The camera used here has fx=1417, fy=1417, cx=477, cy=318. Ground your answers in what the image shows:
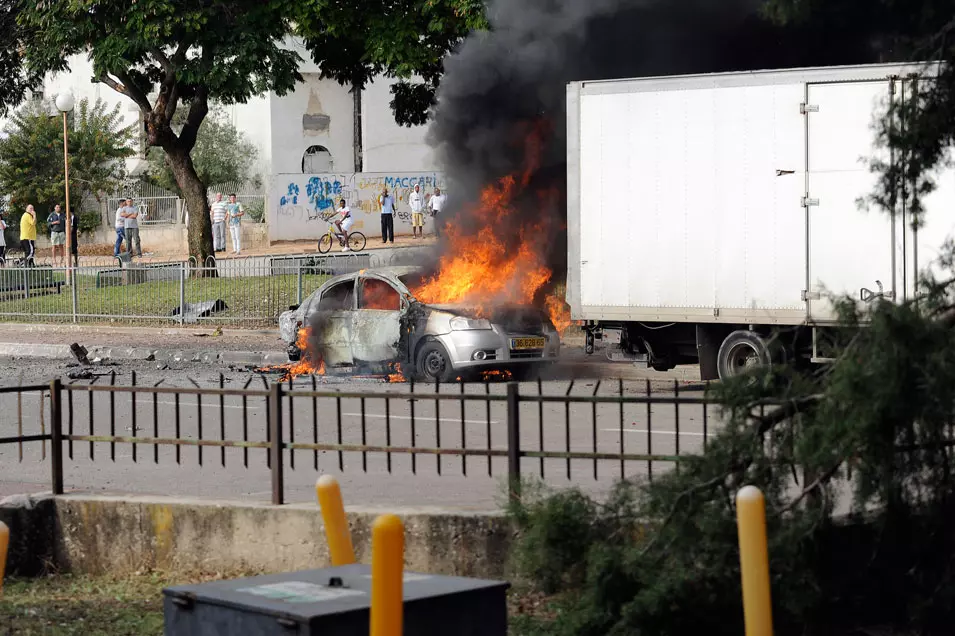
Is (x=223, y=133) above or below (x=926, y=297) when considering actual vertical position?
above

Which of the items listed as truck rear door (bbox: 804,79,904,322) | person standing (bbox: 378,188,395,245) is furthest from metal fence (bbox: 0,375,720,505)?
person standing (bbox: 378,188,395,245)

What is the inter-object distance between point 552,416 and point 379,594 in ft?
30.4

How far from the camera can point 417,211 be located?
4438 cm

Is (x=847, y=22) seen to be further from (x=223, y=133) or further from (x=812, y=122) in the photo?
(x=223, y=133)

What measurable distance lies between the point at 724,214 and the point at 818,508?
9523 mm

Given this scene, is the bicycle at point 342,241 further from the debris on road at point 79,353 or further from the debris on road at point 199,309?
the debris on road at point 79,353

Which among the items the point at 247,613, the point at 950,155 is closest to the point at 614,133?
the point at 950,155

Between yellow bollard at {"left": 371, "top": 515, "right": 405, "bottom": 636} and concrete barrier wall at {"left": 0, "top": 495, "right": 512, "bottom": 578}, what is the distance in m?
2.78

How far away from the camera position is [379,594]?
4258 mm

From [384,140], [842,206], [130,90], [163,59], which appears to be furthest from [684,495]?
[384,140]

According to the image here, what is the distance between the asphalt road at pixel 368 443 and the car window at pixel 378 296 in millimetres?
928

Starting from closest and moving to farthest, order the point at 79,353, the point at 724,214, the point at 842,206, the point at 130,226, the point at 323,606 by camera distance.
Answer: the point at 323,606 → the point at 842,206 → the point at 724,214 → the point at 79,353 → the point at 130,226

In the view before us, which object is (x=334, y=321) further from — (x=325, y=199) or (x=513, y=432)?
(x=325, y=199)

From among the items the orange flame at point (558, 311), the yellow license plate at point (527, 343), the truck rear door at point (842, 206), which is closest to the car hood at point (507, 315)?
the yellow license plate at point (527, 343)
